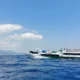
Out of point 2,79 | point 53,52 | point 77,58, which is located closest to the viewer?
point 2,79

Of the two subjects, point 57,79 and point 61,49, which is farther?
point 61,49

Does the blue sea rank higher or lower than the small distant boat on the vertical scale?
lower

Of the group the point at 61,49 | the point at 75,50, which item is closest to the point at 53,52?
the point at 61,49

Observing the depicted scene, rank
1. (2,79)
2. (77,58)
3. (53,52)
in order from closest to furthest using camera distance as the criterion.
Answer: (2,79)
(77,58)
(53,52)

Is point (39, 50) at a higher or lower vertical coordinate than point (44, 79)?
higher

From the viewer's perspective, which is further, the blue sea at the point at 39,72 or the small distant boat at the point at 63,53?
the small distant boat at the point at 63,53

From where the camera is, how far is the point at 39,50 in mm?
159000

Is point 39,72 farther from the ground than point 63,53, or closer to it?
closer to it

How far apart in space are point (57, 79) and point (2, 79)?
1378cm

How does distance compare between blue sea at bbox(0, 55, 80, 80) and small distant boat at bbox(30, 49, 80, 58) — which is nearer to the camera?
blue sea at bbox(0, 55, 80, 80)

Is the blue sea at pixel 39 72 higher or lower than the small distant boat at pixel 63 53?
lower

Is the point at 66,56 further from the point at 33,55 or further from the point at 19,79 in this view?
the point at 19,79

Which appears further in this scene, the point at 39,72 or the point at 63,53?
the point at 63,53

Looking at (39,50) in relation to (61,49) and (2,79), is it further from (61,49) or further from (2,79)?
(2,79)
